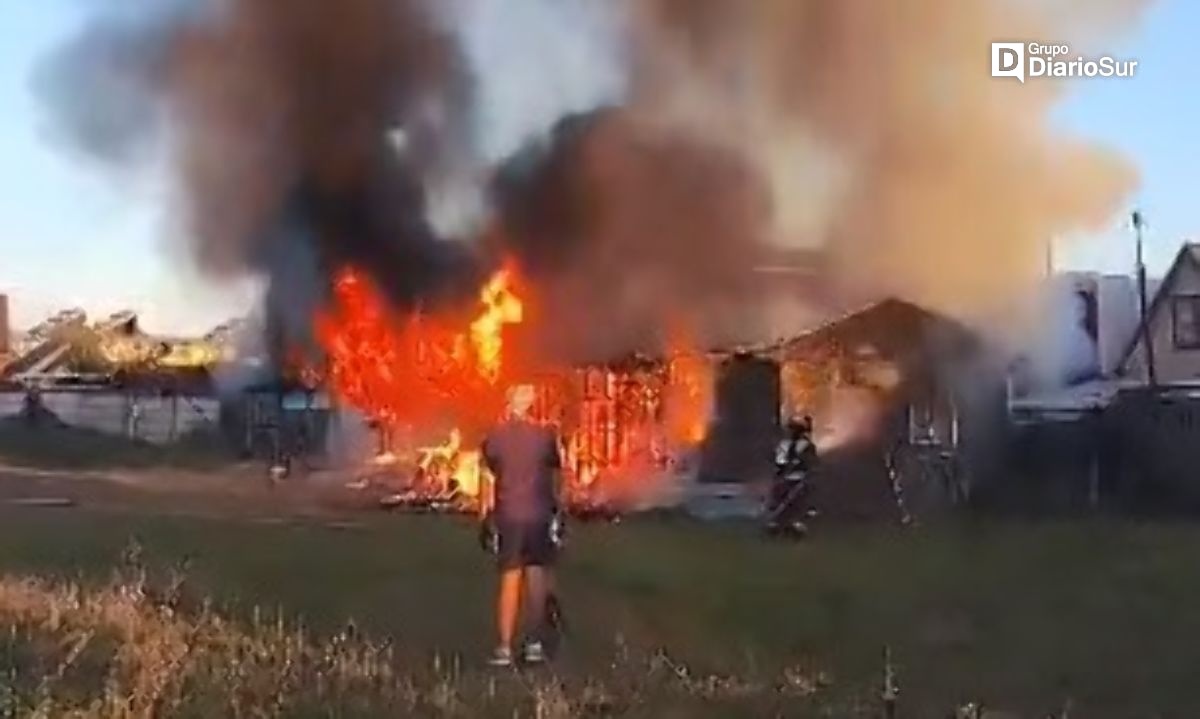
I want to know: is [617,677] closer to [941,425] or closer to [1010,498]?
[1010,498]

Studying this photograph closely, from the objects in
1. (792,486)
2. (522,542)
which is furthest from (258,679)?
(792,486)

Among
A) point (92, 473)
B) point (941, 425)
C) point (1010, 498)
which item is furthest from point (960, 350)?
point (92, 473)

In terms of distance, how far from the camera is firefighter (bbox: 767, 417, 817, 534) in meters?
23.3

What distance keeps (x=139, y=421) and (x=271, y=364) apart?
6.95 meters

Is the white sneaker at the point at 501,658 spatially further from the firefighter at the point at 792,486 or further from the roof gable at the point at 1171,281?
the roof gable at the point at 1171,281

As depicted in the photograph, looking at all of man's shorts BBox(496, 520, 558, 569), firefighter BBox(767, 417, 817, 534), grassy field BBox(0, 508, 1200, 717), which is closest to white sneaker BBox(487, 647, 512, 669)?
grassy field BBox(0, 508, 1200, 717)

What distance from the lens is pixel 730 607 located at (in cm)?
1599

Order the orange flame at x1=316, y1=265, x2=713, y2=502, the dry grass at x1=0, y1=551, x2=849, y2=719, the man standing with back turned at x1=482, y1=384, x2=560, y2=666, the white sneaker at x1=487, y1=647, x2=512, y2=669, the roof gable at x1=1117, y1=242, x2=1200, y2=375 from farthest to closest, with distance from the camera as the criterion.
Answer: the roof gable at x1=1117, y1=242, x2=1200, y2=375
the orange flame at x1=316, y1=265, x2=713, y2=502
the man standing with back turned at x1=482, y1=384, x2=560, y2=666
the white sneaker at x1=487, y1=647, x2=512, y2=669
the dry grass at x1=0, y1=551, x2=849, y2=719

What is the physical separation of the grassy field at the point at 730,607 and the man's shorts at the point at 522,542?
25.9 inches

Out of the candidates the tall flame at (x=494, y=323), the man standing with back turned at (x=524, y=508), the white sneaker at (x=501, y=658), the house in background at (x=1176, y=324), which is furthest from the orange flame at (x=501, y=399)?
the white sneaker at (x=501, y=658)

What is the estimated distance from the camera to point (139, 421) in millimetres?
47156

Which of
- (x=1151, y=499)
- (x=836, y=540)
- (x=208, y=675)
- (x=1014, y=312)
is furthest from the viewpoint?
(x=1014, y=312)

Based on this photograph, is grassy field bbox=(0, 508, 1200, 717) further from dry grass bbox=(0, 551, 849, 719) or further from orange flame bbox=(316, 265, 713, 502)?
orange flame bbox=(316, 265, 713, 502)

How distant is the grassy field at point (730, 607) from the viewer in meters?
10.9
